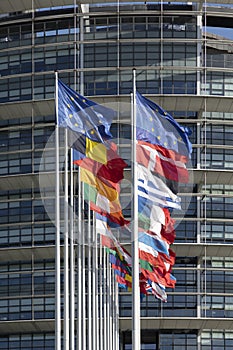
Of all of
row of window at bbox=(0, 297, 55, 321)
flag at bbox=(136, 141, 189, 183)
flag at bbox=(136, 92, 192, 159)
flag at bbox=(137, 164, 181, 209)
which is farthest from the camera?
row of window at bbox=(0, 297, 55, 321)

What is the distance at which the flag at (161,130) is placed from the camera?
5009cm

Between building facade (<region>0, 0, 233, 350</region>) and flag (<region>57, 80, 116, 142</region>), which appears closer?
flag (<region>57, 80, 116, 142</region>)

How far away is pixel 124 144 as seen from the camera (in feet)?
279

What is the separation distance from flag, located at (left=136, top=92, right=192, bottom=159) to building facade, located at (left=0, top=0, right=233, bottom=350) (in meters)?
34.7

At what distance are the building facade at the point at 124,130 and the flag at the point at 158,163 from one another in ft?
113

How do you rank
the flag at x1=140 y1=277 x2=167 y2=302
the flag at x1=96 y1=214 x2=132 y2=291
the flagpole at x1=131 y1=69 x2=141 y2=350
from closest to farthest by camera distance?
the flagpole at x1=131 y1=69 x2=141 y2=350 → the flag at x1=96 y1=214 x2=132 y2=291 → the flag at x1=140 y1=277 x2=167 y2=302

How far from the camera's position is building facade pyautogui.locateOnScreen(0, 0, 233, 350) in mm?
86500

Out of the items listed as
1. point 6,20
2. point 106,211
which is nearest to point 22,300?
point 6,20

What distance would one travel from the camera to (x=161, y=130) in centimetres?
5019

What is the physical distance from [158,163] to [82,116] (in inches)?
186

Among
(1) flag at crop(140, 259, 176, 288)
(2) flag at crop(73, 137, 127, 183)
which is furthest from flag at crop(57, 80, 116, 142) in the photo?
(1) flag at crop(140, 259, 176, 288)

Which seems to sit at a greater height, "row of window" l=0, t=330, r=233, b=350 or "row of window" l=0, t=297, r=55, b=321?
"row of window" l=0, t=297, r=55, b=321

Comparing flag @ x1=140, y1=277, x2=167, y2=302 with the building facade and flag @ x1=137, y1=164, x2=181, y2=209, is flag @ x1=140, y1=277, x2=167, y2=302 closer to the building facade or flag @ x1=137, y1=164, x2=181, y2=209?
flag @ x1=137, y1=164, x2=181, y2=209

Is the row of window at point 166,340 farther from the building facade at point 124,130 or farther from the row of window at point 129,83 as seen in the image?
the row of window at point 129,83
